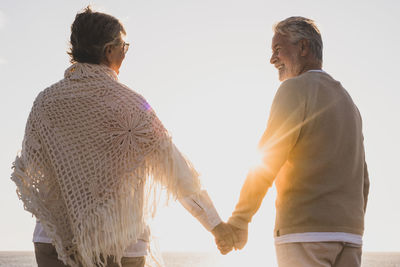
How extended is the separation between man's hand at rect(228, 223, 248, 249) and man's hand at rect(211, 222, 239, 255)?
17 mm

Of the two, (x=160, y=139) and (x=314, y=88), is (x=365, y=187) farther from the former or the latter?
(x=160, y=139)

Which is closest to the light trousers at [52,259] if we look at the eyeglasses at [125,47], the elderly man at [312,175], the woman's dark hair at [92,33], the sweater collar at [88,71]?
the elderly man at [312,175]

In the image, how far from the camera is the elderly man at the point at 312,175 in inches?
120

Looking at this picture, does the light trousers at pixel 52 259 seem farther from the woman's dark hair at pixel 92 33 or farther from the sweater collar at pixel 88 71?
the woman's dark hair at pixel 92 33

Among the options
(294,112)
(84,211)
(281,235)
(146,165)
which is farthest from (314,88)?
(84,211)

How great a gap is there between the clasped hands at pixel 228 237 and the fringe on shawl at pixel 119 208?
42cm

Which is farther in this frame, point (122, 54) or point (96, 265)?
point (122, 54)

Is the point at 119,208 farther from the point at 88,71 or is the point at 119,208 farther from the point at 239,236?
the point at 239,236

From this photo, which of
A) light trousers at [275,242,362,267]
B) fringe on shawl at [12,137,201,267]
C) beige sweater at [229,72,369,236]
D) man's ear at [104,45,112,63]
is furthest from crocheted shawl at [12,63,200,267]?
light trousers at [275,242,362,267]

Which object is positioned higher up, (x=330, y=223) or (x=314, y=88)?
(x=314, y=88)

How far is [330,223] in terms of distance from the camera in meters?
3.05

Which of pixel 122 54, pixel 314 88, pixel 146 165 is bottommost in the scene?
→ pixel 146 165

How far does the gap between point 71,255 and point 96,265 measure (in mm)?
159

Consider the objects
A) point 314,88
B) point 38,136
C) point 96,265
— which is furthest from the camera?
point 314,88
